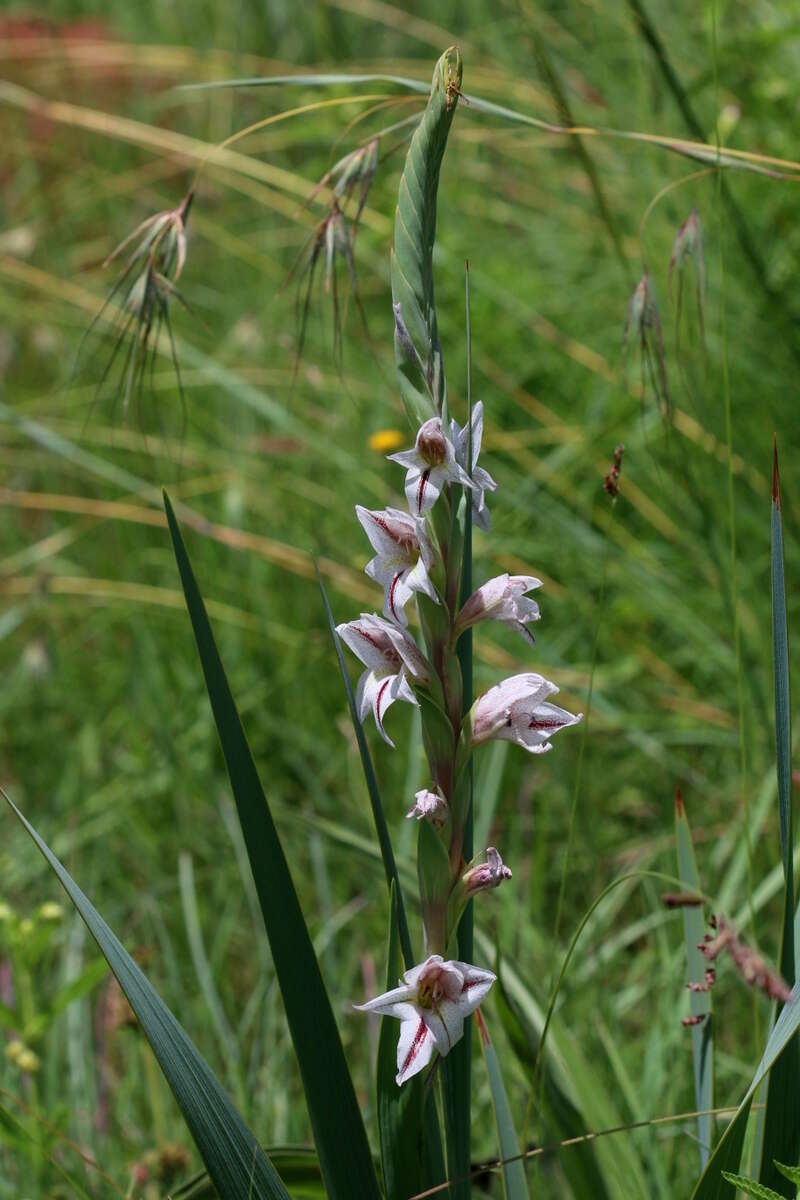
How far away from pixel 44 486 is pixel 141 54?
1373 mm

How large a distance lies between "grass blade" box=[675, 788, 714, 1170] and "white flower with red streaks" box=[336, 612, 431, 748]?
40cm

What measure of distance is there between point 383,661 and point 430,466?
0.50 ft

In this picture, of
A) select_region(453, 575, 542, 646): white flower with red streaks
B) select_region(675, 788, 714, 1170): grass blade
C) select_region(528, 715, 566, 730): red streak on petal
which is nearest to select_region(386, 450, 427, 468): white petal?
select_region(453, 575, 542, 646): white flower with red streaks

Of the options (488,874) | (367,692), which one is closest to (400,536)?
(367,692)

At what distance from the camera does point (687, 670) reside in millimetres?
2814

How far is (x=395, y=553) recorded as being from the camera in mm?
913

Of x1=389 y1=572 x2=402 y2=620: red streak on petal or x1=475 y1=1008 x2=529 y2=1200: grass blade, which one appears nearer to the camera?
x1=389 y1=572 x2=402 y2=620: red streak on petal

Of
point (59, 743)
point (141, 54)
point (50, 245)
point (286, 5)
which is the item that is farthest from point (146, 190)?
point (59, 743)

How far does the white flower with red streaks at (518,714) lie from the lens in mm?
920

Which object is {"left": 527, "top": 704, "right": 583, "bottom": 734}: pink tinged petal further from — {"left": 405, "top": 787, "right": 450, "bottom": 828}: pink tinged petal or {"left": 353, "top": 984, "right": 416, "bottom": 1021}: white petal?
{"left": 353, "top": 984, "right": 416, "bottom": 1021}: white petal

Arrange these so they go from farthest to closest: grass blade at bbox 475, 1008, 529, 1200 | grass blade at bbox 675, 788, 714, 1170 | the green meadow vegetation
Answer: the green meadow vegetation, grass blade at bbox 675, 788, 714, 1170, grass blade at bbox 475, 1008, 529, 1200

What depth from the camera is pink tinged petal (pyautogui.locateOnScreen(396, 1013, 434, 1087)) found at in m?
0.86

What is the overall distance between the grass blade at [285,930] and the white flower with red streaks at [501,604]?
0.19 meters

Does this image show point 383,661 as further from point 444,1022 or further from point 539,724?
point 444,1022
